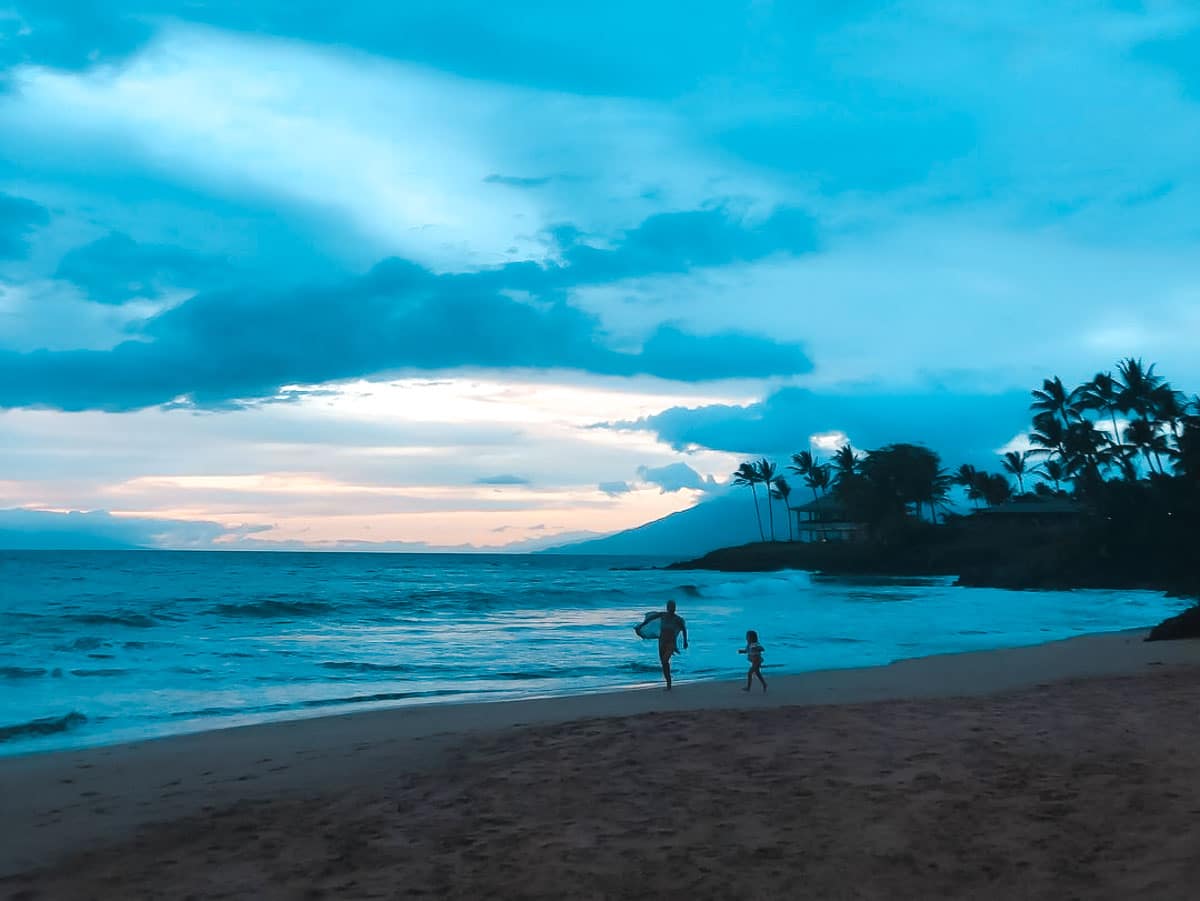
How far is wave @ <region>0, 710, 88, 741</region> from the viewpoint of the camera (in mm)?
11102

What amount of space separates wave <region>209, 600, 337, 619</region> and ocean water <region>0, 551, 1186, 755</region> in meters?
0.07

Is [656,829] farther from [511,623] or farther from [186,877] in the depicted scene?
[511,623]

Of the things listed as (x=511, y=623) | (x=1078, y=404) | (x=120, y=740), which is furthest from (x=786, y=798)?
(x=1078, y=404)

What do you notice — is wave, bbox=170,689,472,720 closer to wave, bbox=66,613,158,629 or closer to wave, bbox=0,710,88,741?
wave, bbox=0,710,88,741

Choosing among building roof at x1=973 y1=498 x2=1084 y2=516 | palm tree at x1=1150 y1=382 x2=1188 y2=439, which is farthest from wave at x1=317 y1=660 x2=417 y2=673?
building roof at x1=973 y1=498 x2=1084 y2=516

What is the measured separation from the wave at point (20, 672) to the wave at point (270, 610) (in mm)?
14736

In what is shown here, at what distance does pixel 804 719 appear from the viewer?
918 cm

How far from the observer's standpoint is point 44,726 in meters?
11.5

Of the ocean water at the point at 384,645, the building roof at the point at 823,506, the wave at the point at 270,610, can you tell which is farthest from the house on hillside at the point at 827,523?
the wave at the point at 270,610

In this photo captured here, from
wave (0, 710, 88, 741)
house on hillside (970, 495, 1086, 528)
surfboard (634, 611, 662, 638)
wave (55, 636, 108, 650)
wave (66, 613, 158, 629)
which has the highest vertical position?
house on hillside (970, 495, 1086, 528)

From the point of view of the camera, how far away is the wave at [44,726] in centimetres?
1110

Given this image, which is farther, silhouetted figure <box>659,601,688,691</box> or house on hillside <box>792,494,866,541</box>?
house on hillside <box>792,494,866,541</box>

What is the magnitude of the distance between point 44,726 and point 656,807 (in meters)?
8.88

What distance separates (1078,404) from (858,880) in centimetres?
6137
